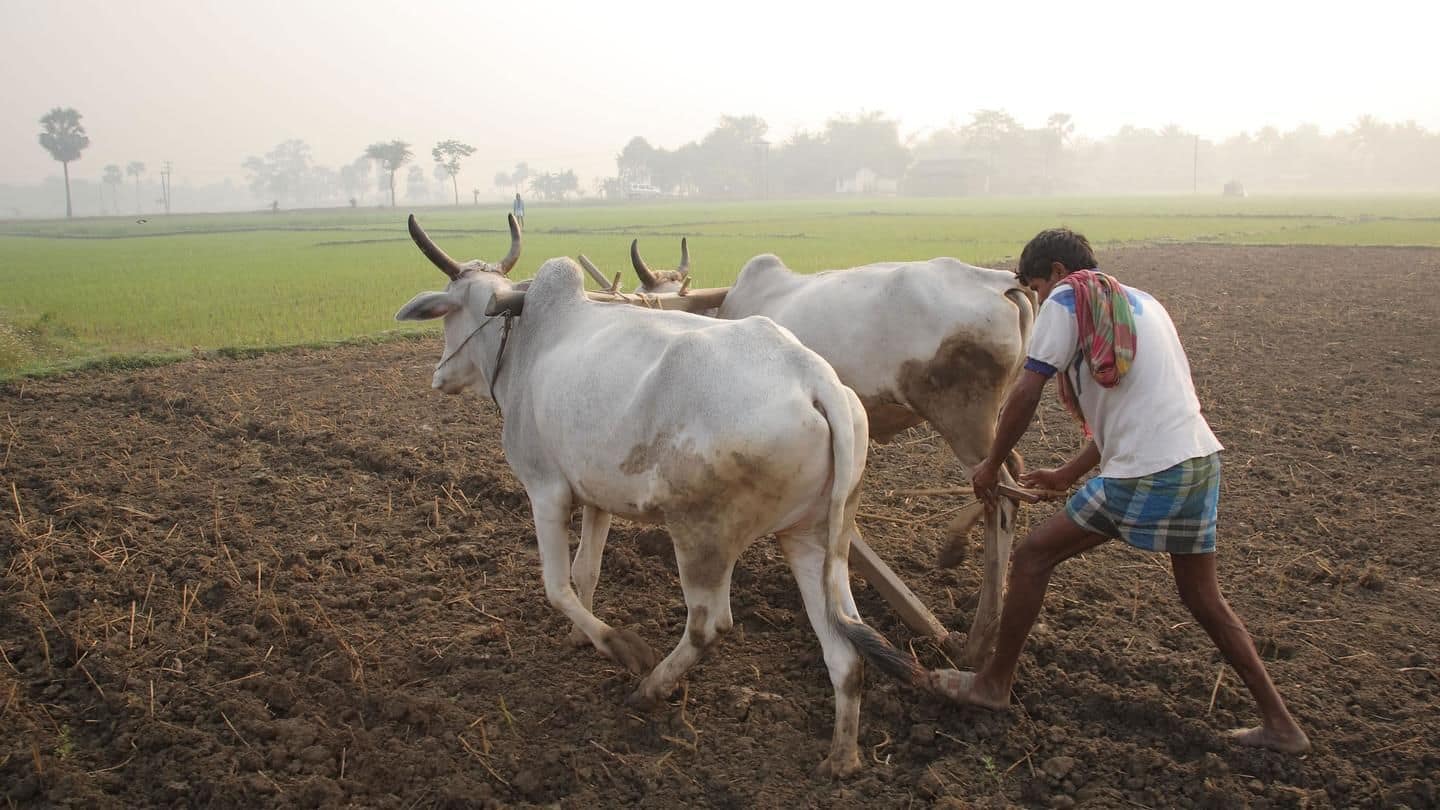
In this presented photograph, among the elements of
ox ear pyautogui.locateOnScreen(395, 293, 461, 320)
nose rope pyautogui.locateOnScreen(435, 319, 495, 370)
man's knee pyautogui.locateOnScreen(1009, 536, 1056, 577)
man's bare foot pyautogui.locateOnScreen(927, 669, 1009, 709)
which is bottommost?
man's bare foot pyautogui.locateOnScreen(927, 669, 1009, 709)

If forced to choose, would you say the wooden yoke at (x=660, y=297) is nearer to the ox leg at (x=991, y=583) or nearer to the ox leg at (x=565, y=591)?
the ox leg at (x=565, y=591)

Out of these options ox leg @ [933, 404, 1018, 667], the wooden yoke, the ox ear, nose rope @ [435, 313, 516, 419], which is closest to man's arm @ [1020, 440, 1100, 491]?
ox leg @ [933, 404, 1018, 667]

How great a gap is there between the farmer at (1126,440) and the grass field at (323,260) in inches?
447

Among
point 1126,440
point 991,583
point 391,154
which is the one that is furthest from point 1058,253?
point 391,154

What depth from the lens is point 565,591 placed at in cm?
446

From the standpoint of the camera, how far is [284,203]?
548 ft

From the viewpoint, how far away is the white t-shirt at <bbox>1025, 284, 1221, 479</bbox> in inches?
136

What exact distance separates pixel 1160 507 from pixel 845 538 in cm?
111

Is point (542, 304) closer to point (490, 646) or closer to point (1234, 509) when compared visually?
point (490, 646)

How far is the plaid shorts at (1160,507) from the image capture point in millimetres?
3480

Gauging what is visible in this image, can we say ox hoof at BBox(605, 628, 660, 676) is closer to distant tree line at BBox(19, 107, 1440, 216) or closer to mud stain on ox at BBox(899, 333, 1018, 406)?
mud stain on ox at BBox(899, 333, 1018, 406)

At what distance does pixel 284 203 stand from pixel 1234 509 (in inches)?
7100

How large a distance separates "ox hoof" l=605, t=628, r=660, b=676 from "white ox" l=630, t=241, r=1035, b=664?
1.59 m

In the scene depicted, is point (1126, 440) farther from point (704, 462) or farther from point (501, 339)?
point (501, 339)
